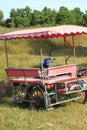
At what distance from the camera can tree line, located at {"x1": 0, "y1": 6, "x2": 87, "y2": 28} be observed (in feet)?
191

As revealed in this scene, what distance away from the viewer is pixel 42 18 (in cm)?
5984

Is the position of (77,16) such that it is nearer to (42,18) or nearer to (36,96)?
(42,18)

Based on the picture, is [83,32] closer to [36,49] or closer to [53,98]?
[53,98]

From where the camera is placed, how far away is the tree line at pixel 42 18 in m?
58.1

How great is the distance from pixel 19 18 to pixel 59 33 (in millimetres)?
50952

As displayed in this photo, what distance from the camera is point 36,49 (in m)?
27.7

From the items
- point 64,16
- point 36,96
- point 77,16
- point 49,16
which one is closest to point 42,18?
point 49,16

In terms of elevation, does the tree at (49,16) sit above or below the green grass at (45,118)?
below

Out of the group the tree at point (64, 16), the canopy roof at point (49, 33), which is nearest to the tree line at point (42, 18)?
the tree at point (64, 16)

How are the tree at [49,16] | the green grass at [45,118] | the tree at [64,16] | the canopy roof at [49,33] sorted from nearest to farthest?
the green grass at [45,118]
the canopy roof at [49,33]
the tree at [64,16]
the tree at [49,16]

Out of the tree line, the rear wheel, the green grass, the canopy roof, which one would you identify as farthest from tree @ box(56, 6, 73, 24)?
the green grass

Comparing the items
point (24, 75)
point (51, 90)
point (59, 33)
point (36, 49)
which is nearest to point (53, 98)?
point (51, 90)

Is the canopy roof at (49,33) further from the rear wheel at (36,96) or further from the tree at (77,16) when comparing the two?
the tree at (77,16)

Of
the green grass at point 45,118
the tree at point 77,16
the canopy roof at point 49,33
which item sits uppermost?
the canopy roof at point 49,33
